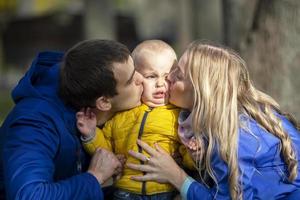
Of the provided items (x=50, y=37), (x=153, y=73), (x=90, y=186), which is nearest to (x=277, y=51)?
(x=153, y=73)

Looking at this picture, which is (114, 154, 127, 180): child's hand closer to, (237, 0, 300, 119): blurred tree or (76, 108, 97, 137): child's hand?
(76, 108, 97, 137): child's hand

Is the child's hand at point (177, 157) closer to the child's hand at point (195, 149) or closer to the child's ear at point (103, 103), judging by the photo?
the child's hand at point (195, 149)

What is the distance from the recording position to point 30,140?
127 inches

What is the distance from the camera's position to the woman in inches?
124

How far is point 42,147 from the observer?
3230mm

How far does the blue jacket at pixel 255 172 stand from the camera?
314 centimetres

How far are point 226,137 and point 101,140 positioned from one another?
683 millimetres

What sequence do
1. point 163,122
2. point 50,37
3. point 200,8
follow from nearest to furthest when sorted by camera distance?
point 163,122, point 200,8, point 50,37

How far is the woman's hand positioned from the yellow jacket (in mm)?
31

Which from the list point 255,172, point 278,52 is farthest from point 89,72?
point 278,52

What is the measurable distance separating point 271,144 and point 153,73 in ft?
2.22

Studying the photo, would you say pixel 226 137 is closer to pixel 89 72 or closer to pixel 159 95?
pixel 159 95

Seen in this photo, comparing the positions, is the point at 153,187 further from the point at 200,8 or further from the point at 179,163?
the point at 200,8

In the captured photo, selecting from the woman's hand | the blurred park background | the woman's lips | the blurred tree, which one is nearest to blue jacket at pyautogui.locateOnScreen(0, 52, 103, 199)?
the woman's hand
